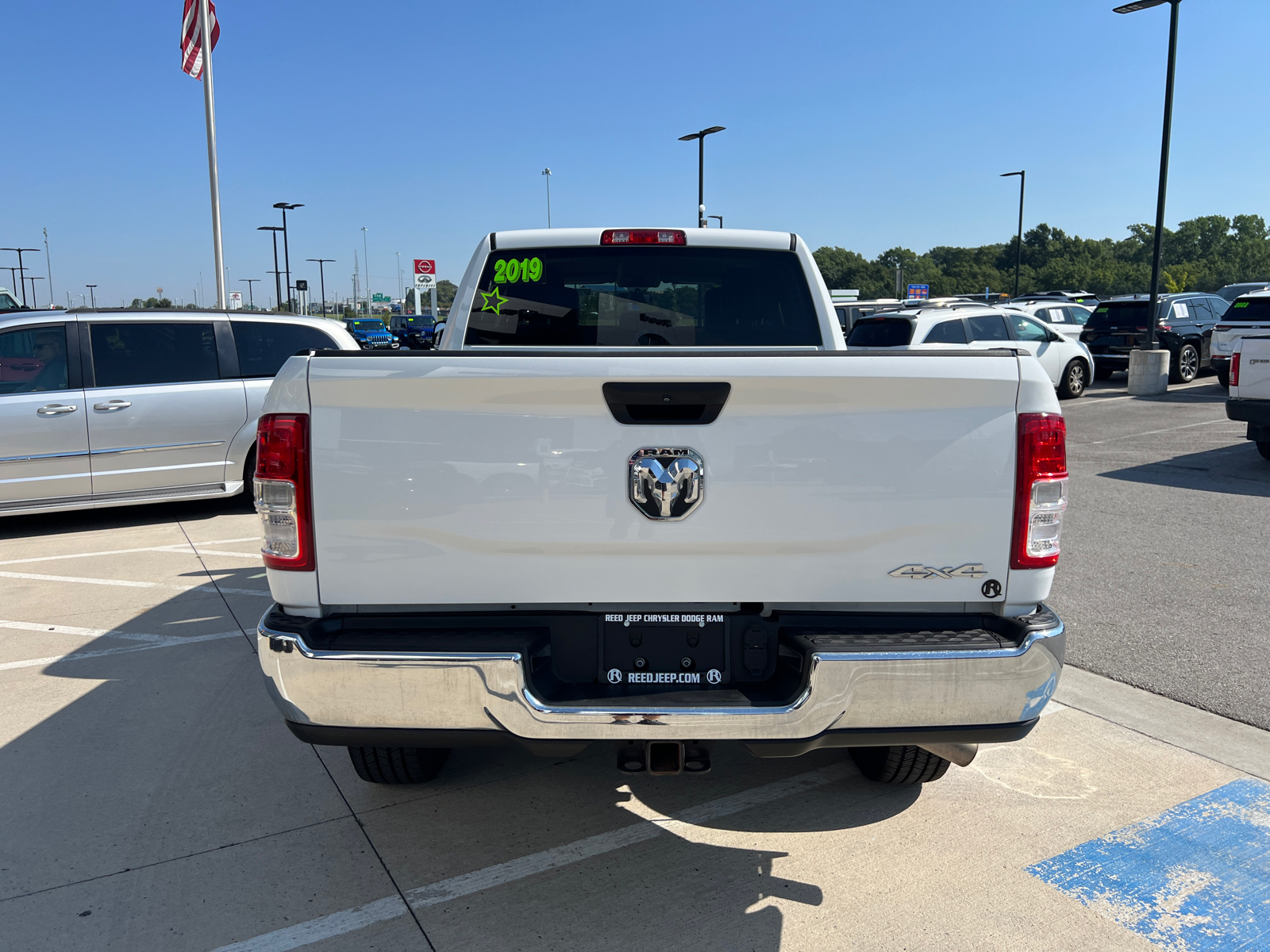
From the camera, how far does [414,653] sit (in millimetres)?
2533

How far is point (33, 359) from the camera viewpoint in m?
8.32

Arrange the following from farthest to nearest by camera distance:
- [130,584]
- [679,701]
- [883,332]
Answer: [883,332] < [130,584] < [679,701]

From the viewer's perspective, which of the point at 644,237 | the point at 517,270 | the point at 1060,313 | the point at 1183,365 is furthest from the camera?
the point at 1060,313

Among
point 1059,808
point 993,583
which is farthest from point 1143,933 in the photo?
point 993,583

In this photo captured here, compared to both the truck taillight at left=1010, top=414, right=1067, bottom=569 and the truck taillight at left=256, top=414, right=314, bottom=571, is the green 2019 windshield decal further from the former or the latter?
the truck taillight at left=1010, top=414, right=1067, bottom=569

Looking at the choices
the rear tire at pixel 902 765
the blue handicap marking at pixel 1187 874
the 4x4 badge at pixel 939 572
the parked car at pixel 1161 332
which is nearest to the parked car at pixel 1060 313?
the parked car at pixel 1161 332

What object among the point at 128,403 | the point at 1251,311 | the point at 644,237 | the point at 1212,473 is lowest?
the point at 1212,473

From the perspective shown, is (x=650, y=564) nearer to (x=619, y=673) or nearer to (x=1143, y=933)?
(x=619, y=673)

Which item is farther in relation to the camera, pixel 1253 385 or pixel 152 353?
pixel 1253 385

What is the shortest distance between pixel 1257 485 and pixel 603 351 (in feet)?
32.3

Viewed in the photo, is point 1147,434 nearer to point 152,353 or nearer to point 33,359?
point 152,353

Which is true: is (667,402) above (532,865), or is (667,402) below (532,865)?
above

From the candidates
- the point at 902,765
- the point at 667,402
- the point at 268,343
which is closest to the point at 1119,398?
the point at 268,343

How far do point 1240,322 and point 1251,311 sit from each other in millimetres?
263
